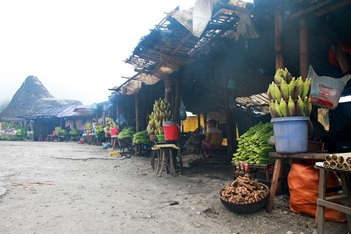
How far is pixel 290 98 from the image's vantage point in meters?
3.49

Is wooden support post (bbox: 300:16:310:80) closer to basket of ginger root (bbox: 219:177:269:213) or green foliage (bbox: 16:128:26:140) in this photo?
basket of ginger root (bbox: 219:177:269:213)

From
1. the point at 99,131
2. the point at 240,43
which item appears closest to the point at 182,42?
the point at 240,43

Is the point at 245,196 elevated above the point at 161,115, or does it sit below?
below

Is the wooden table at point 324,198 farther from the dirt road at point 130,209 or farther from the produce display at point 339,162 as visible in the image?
the dirt road at point 130,209

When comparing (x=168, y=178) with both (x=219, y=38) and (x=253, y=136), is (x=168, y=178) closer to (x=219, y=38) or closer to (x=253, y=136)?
(x=253, y=136)

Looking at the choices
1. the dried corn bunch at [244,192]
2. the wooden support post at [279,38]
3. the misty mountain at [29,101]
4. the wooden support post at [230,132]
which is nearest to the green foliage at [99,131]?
the wooden support post at [230,132]

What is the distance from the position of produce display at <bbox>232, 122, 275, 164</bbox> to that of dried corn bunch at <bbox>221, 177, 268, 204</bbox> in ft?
1.55

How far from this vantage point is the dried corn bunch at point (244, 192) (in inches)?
143

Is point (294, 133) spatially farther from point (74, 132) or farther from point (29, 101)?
point (29, 101)

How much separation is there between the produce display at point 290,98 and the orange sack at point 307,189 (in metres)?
0.73

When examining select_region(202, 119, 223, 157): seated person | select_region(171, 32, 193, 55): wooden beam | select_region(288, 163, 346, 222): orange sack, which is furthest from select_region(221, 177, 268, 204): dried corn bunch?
select_region(202, 119, 223, 157): seated person

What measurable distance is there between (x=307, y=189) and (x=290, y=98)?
47.3 inches

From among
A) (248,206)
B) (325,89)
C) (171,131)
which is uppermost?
(325,89)

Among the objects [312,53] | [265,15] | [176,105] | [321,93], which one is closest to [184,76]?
[176,105]
